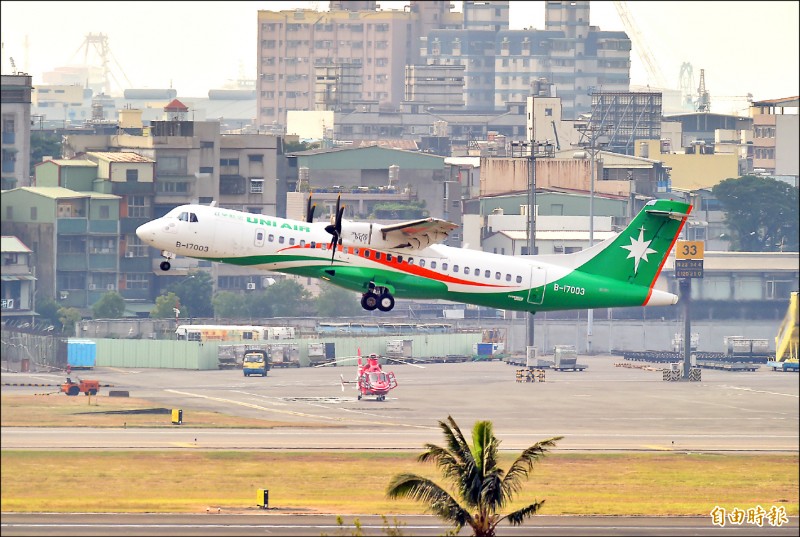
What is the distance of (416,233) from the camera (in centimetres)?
8688

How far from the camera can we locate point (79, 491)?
11394 centimetres

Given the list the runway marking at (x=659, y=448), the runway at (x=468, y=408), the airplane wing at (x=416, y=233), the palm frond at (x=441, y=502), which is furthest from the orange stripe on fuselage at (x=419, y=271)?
the runway marking at (x=659, y=448)

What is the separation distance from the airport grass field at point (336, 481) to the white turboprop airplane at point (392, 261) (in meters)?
25.1

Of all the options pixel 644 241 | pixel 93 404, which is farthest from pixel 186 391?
pixel 644 241

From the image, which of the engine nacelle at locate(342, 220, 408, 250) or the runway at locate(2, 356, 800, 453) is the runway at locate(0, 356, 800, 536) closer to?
the runway at locate(2, 356, 800, 453)

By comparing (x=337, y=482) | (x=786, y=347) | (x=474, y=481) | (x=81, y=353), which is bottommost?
(x=337, y=482)

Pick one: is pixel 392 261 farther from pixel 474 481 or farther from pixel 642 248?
pixel 642 248

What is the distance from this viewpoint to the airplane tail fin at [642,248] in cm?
9006

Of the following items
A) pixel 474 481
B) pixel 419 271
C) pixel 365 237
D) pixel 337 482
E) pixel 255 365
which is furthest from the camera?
pixel 255 365

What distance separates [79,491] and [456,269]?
40.1m

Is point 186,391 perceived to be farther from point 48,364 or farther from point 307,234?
point 307,234

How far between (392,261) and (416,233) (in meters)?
1.90

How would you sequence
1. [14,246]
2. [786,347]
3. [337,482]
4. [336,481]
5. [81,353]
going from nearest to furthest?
[337,482] → [336,481] → [81,353] → [786,347] → [14,246]

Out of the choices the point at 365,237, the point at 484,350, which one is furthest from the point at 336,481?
the point at 484,350
